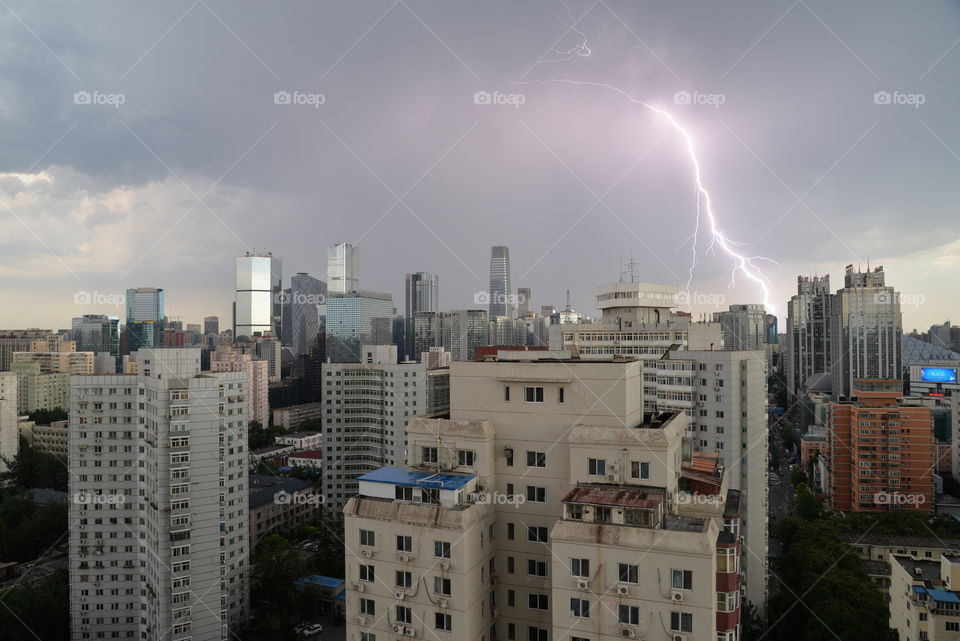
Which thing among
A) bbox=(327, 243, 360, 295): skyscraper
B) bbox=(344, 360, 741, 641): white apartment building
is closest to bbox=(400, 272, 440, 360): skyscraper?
bbox=(327, 243, 360, 295): skyscraper

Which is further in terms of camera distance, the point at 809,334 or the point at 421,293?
the point at 421,293

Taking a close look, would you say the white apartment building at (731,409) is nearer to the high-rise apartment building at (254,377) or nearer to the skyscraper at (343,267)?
the high-rise apartment building at (254,377)

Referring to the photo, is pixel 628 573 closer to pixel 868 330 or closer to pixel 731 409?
pixel 731 409

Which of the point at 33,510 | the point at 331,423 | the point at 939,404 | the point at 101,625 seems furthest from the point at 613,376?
the point at 939,404

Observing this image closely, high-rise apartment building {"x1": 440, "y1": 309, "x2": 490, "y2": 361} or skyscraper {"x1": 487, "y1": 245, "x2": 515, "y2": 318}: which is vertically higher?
skyscraper {"x1": 487, "y1": 245, "x2": 515, "y2": 318}

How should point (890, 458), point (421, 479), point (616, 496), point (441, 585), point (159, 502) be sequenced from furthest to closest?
point (890, 458) < point (159, 502) < point (421, 479) < point (441, 585) < point (616, 496)
